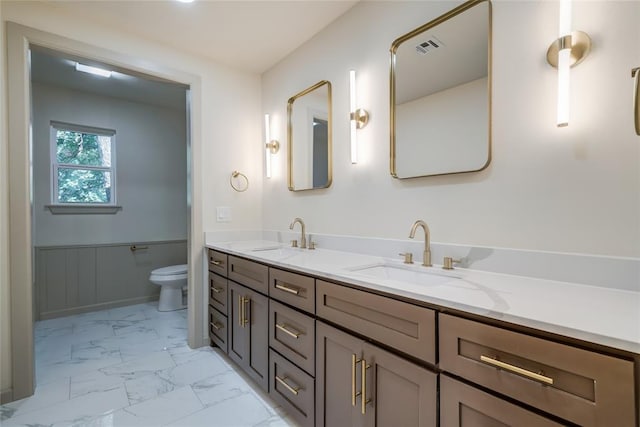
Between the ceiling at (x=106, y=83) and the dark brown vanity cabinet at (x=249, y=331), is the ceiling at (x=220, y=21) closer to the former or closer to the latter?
the ceiling at (x=106, y=83)

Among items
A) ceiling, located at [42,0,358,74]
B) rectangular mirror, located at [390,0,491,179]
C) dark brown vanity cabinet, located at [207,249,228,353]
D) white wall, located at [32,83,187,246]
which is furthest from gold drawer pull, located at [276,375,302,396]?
white wall, located at [32,83,187,246]

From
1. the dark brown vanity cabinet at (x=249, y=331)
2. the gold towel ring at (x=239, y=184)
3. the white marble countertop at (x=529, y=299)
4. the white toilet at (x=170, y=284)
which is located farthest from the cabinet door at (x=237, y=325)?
the white toilet at (x=170, y=284)

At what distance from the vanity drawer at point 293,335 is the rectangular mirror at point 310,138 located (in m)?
0.92

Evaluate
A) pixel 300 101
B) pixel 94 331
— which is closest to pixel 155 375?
pixel 94 331

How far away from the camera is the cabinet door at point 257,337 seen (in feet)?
5.36

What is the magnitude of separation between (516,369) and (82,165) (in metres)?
4.09

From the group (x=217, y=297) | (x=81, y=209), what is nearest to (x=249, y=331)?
(x=217, y=297)

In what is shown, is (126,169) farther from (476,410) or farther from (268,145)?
(476,410)

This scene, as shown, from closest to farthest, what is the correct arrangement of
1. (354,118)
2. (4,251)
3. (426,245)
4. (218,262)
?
(426,245)
(4,251)
(354,118)
(218,262)

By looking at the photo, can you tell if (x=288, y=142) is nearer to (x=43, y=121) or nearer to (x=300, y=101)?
(x=300, y=101)

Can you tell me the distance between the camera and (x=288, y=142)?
2.42 metres

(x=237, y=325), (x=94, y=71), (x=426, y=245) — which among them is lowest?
(x=237, y=325)

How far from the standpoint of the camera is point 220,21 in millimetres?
2000

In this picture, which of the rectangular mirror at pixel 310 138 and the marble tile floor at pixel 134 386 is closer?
the marble tile floor at pixel 134 386
